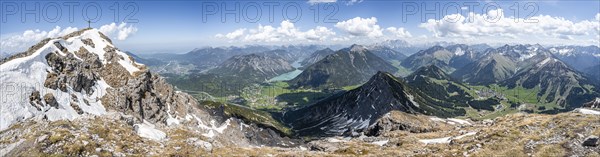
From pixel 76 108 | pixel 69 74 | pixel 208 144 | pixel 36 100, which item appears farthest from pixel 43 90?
pixel 208 144

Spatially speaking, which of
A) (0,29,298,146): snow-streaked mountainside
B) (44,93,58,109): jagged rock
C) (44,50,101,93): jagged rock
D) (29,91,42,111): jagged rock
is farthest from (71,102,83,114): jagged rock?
(29,91,42,111): jagged rock

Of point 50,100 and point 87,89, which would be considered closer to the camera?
point 50,100

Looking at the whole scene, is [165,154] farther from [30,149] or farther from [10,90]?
[10,90]

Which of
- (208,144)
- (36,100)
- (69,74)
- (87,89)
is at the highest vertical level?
(69,74)

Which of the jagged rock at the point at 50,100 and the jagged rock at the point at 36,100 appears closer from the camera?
the jagged rock at the point at 36,100

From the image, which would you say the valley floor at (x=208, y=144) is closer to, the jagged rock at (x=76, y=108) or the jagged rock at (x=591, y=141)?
the jagged rock at (x=591, y=141)

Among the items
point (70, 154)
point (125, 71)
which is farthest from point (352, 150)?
point (125, 71)

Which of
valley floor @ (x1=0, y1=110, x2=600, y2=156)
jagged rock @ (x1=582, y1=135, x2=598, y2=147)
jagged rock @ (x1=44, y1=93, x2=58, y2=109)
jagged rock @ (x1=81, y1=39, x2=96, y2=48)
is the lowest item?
valley floor @ (x1=0, y1=110, x2=600, y2=156)

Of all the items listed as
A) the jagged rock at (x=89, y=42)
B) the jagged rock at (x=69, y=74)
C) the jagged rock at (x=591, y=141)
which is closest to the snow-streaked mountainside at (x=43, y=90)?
the jagged rock at (x=69, y=74)

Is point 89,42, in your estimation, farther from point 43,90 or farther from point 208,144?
point 208,144

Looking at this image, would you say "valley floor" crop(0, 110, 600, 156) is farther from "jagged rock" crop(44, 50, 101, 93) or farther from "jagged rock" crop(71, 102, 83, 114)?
"jagged rock" crop(44, 50, 101, 93)

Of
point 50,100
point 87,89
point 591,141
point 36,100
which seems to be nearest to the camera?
point 591,141
